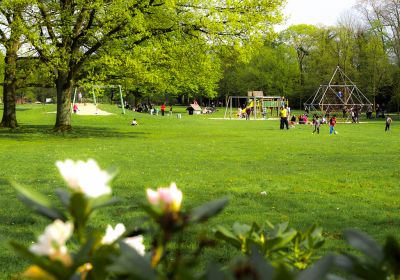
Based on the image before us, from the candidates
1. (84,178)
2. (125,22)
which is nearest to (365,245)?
(84,178)

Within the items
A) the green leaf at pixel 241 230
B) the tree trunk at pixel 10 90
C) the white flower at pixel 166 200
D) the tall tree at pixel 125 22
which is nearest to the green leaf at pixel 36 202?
the white flower at pixel 166 200

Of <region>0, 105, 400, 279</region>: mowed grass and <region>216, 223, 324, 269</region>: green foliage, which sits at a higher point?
<region>216, 223, 324, 269</region>: green foliage

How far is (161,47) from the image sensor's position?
79.9ft

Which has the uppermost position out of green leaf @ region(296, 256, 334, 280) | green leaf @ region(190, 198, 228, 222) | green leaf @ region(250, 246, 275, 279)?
green leaf @ region(190, 198, 228, 222)

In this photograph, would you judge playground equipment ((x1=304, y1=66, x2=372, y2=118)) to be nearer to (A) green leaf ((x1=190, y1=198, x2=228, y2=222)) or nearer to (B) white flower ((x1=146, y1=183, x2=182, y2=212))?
(A) green leaf ((x1=190, y1=198, x2=228, y2=222))

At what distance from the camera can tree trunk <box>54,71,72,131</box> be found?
25562 mm

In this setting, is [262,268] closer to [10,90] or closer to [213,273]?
[213,273]

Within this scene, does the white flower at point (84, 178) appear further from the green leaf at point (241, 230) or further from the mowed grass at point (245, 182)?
the green leaf at point (241, 230)

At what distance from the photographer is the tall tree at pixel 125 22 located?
22.6 metres

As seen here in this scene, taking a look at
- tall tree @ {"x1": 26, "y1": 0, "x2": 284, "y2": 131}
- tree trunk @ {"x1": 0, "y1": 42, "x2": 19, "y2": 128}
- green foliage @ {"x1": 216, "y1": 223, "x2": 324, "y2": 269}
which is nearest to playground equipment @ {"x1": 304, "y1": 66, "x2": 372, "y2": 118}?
tall tree @ {"x1": 26, "y1": 0, "x2": 284, "y2": 131}

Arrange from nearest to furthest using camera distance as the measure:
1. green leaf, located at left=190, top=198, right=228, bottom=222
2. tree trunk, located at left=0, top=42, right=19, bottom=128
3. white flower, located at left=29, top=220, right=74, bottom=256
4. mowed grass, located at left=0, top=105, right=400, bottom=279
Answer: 1. white flower, located at left=29, top=220, right=74, bottom=256
2. green leaf, located at left=190, top=198, right=228, bottom=222
3. mowed grass, located at left=0, top=105, right=400, bottom=279
4. tree trunk, located at left=0, top=42, right=19, bottom=128

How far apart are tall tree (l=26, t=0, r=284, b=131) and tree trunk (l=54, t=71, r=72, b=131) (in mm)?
78

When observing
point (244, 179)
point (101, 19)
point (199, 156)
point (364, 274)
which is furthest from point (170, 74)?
point (364, 274)

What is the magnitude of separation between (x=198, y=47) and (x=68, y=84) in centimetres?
669
